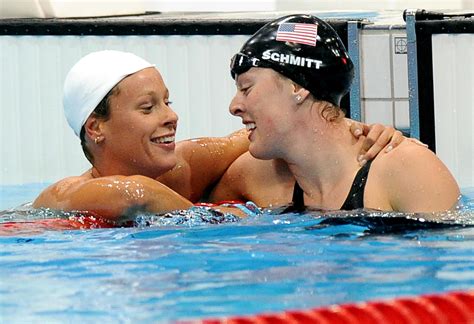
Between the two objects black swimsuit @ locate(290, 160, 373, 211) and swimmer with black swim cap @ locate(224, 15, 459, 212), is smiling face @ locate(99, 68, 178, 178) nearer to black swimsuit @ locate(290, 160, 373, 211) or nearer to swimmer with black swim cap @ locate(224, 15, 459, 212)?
→ swimmer with black swim cap @ locate(224, 15, 459, 212)

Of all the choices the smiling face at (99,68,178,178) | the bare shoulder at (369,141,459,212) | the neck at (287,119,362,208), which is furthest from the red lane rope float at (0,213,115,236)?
the bare shoulder at (369,141,459,212)

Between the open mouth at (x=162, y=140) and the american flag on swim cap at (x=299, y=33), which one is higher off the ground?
the american flag on swim cap at (x=299, y=33)

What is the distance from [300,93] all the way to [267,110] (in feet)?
0.43

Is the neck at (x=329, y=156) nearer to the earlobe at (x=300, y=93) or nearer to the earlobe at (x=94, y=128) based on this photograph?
the earlobe at (x=300, y=93)

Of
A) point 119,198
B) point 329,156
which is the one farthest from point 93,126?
point 329,156

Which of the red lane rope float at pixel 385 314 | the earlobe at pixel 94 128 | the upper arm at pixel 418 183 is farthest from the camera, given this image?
the earlobe at pixel 94 128

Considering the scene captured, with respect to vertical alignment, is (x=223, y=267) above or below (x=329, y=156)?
below

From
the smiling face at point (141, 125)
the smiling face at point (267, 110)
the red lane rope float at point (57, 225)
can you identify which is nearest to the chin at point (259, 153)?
the smiling face at point (267, 110)

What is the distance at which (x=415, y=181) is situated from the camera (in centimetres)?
350

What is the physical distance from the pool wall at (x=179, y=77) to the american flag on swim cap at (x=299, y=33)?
1.78 m

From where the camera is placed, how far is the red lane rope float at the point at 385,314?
2383 mm

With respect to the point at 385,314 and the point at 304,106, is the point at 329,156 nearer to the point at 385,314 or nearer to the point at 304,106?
the point at 304,106

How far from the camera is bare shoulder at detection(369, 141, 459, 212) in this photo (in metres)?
3.50

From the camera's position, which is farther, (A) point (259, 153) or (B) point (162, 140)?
(B) point (162, 140)
